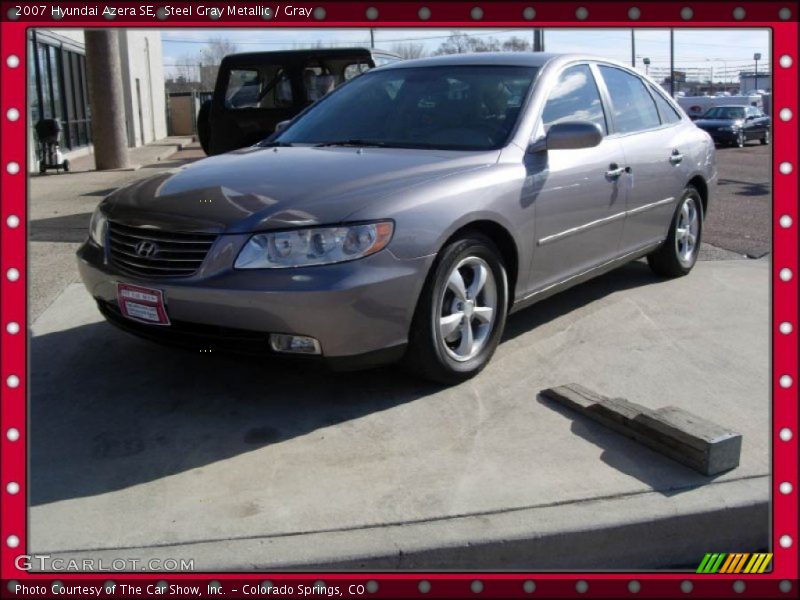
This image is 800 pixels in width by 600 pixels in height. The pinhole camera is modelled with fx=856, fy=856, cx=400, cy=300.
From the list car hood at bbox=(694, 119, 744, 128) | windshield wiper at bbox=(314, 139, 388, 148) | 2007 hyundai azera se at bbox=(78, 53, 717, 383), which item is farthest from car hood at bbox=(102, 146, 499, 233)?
car hood at bbox=(694, 119, 744, 128)

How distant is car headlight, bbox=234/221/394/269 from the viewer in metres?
3.43

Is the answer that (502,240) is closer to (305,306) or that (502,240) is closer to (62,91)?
(305,306)

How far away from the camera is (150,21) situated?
2.40 meters

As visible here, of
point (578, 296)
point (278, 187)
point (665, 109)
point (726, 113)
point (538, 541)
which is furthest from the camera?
point (726, 113)

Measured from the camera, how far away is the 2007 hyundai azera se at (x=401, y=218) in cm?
346

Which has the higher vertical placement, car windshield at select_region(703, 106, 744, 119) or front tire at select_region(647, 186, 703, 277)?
car windshield at select_region(703, 106, 744, 119)

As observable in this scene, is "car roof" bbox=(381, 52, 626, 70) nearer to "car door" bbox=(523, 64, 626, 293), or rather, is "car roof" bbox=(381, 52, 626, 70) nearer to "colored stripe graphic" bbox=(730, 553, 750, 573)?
"car door" bbox=(523, 64, 626, 293)

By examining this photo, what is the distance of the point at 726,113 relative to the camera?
29.3 meters

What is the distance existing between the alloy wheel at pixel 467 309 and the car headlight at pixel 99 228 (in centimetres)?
162

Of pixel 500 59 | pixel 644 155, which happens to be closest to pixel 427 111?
pixel 500 59

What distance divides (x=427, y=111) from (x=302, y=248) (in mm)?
1604

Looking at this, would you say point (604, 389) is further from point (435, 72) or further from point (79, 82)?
point (79, 82)

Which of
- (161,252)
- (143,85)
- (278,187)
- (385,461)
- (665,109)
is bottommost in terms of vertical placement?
(385,461)

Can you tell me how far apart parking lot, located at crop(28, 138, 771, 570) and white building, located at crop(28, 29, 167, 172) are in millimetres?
5548
